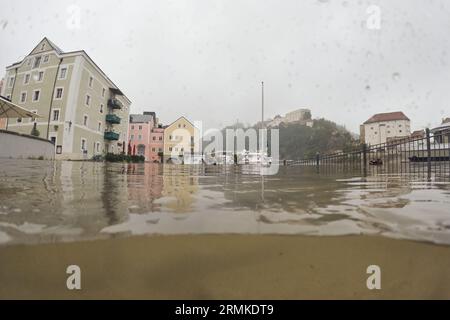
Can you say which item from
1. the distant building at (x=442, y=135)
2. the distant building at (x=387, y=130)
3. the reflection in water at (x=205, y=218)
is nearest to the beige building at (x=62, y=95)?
the reflection in water at (x=205, y=218)

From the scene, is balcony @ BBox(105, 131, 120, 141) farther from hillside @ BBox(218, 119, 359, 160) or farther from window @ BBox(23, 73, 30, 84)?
hillside @ BBox(218, 119, 359, 160)

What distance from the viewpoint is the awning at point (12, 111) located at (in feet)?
16.1

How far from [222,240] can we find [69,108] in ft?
19.6

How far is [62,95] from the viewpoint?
5125 mm

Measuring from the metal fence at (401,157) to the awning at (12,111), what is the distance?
27.1 ft

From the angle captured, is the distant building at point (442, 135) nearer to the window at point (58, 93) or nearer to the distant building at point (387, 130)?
the distant building at point (387, 130)

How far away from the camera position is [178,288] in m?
0.81

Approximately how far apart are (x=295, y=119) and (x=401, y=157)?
13.0 feet

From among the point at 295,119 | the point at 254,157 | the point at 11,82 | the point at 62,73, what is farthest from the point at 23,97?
the point at 295,119

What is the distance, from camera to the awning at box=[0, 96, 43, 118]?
4910 millimetres

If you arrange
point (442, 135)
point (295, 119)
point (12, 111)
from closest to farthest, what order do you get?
point (12, 111)
point (442, 135)
point (295, 119)

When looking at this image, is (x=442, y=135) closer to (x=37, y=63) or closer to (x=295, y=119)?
(x=295, y=119)

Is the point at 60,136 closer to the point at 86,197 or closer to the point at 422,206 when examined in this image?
the point at 86,197
